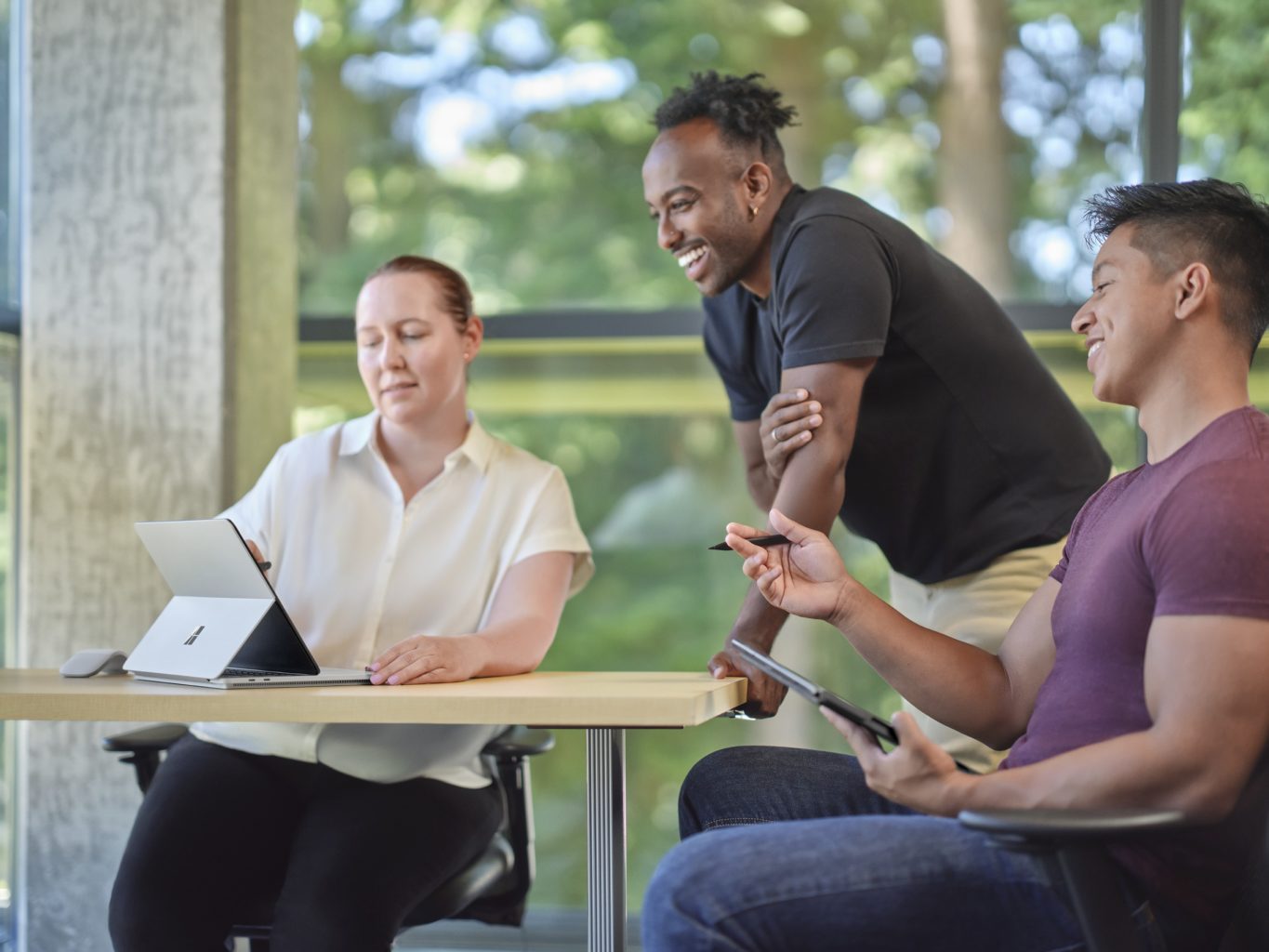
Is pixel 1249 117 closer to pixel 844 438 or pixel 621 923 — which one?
pixel 844 438

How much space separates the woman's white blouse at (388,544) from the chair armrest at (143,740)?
0.06 m

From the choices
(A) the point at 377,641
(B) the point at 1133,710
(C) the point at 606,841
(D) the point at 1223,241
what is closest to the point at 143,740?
(A) the point at 377,641

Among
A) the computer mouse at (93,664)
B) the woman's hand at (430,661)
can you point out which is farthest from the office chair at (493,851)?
the woman's hand at (430,661)

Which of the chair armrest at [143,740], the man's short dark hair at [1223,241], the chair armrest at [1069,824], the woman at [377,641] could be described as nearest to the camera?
the chair armrest at [1069,824]

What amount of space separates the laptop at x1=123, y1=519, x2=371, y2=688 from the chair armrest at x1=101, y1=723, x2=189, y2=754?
310mm

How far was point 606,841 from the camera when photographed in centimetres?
193

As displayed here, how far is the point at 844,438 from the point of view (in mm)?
2133

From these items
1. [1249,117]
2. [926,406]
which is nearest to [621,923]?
[926,406]

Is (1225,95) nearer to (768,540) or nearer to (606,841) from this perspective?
(768,540)

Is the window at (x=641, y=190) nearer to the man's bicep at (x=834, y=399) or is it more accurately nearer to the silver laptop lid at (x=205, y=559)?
the man's bicep at (x=834, y=399)

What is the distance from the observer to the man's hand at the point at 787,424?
2.10 meters

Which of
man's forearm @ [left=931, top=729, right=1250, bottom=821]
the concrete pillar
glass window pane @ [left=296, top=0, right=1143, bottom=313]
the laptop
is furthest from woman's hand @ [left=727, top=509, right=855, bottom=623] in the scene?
glass window pane @ [left=296, top=0, right=1143, bottom=313]

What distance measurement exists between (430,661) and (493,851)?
1.58 ft

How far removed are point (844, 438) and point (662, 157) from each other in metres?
0.60
